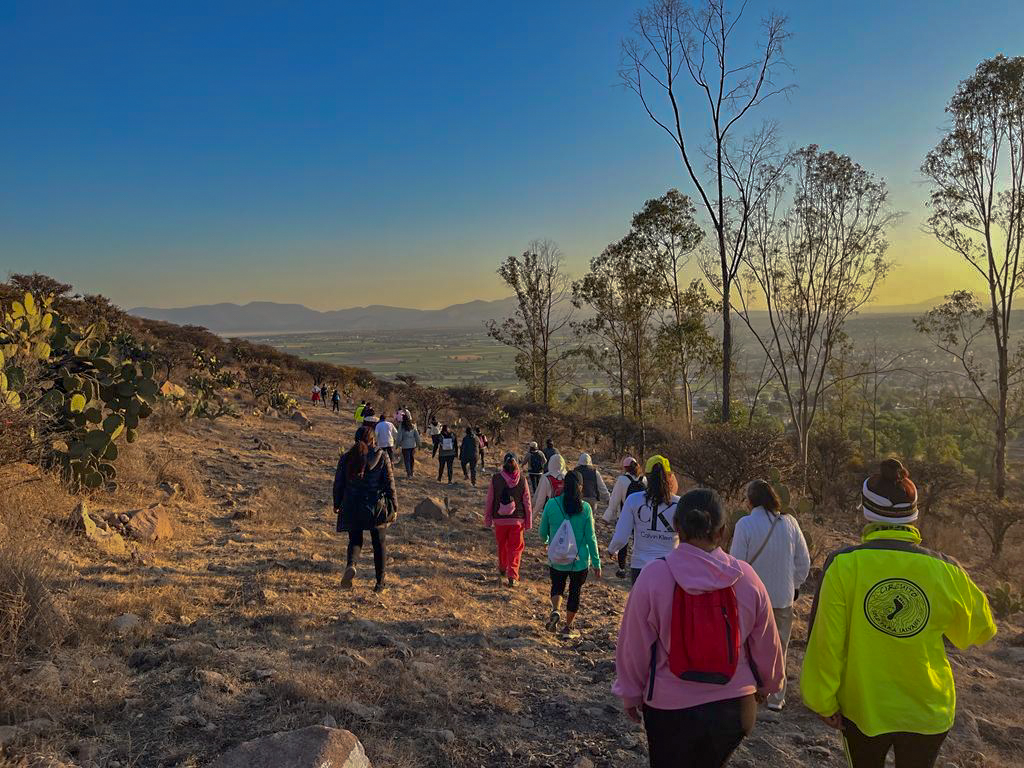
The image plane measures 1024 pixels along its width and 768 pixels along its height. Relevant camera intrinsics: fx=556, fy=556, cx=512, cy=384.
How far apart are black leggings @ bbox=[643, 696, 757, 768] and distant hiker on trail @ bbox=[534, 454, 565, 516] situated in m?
4.32

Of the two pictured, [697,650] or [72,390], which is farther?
[72,390]

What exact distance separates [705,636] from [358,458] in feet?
13.7

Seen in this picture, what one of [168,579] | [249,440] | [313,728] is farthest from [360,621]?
[249,440]

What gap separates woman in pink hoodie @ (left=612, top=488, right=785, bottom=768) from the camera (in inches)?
82.0

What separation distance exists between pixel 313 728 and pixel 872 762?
7.84ft

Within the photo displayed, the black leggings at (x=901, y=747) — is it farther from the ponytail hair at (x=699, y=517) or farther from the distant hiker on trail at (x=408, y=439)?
the distant hiker on trail at (x=408, y=439)

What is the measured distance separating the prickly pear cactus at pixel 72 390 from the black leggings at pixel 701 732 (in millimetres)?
6904

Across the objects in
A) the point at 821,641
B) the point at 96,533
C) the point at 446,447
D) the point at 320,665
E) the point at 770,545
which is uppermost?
the point at 821,641

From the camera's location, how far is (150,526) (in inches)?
257

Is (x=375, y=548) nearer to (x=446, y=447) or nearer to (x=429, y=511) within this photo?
(x=429, y=511)

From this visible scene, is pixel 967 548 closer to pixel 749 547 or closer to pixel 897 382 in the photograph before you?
pixel 749 547

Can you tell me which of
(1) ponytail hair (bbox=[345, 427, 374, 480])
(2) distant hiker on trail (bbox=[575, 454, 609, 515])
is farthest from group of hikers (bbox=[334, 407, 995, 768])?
(2) distant hiker on trail (bbox=[575, 454, 609, 515])

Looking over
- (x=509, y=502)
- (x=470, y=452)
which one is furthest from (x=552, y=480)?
(x=470, y=452)

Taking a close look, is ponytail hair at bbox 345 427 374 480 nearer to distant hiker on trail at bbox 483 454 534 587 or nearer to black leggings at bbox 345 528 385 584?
black leggings at bbox 345 528 385 584
